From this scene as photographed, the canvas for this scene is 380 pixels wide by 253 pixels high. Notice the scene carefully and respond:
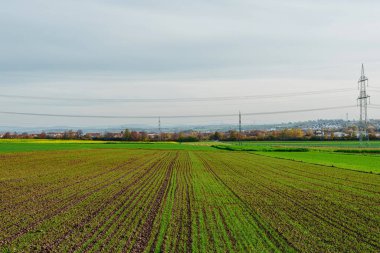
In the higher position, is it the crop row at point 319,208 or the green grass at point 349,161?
the crop row at point 319,208

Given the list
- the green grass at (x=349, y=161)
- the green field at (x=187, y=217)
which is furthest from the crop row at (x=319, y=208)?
the green grass at (x=349, y=161)

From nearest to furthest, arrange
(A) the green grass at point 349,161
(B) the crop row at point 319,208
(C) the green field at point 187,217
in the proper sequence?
(C) the green field at point 187,217
(B) the crop row at point 319,208
(A) the green grass at point 349,161

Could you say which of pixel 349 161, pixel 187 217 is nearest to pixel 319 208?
pixel 187 217

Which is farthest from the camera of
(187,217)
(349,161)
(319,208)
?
(349,161)

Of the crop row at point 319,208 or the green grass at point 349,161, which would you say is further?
the green grass at point 349,161

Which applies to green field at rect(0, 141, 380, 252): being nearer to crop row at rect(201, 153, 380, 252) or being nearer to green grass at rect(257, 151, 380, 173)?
crop row at rect(201, 153, 380, 252)

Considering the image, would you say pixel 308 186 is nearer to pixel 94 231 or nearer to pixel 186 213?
pixel 186 213

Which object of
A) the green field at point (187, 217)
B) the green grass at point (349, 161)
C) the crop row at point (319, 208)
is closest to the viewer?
the green field at point (187, 217)

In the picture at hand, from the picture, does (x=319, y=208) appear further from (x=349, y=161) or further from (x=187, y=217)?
(x=349, y=161)

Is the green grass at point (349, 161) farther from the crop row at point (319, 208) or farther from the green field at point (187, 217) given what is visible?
the green field at point (187, 217)

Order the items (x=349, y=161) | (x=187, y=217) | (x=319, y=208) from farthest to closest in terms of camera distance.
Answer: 1. (x=349, y=161)
2. (x=319, y=208)
3. (x=187, y=217)

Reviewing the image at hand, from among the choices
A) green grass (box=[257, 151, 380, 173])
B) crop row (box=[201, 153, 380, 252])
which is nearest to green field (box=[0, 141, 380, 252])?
crop row (box=[201, 153, 380, 252])
